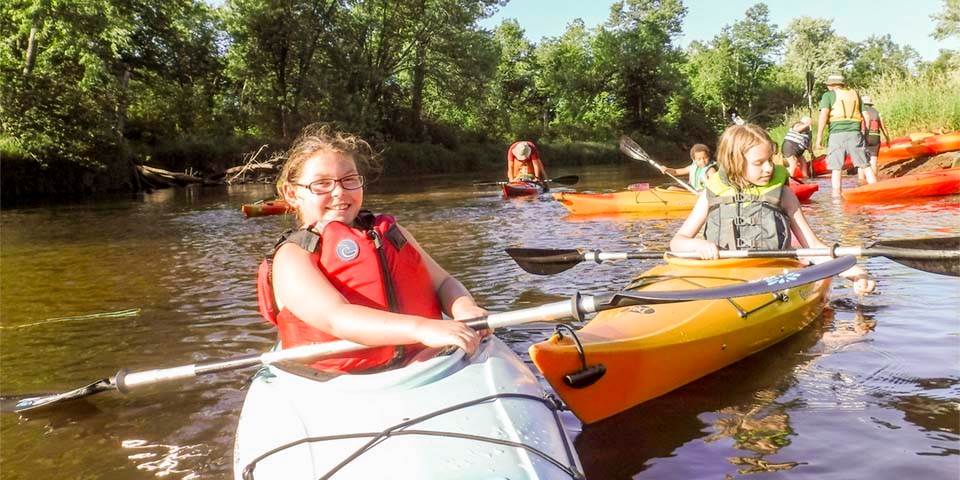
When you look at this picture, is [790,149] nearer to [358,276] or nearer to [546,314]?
[546,314]

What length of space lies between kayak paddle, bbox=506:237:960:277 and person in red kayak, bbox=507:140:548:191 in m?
9.72

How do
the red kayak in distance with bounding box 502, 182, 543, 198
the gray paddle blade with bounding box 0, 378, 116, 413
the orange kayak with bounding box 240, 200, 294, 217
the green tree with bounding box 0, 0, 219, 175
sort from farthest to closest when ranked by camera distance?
the green tree with bounding box 0, 0, 219, 175 < the red kayak in distance with bounding box 502, 182, 543, 198 < the orange kayak with bounding box 240, 200, 294, 217 < the gray paddle blade with bounding box 0, 378, 116, 413

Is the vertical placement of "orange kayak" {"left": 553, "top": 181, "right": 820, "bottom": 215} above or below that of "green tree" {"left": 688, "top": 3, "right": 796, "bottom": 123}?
below

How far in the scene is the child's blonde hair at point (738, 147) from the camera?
4.08 m

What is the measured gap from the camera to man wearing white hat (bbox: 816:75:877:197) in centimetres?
973

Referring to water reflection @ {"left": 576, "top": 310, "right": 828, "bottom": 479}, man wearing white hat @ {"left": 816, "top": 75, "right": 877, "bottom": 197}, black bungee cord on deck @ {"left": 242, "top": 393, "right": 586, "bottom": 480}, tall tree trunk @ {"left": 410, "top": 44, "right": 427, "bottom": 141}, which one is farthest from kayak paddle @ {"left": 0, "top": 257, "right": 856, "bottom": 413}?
tall tree trunk @ {"left": 410, "top": 44, "right": 427, "bottom": 141}

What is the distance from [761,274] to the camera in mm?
3904

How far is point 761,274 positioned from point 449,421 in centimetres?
249

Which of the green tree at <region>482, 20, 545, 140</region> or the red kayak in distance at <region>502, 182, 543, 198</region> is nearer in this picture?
the red kayak in distance at <region>502, 182, 543, 198</region>

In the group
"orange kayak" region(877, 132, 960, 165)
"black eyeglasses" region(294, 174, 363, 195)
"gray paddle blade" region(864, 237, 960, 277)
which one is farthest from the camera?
"orange kayak" region(877, 132, 960, 165)

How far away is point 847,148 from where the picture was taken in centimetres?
999

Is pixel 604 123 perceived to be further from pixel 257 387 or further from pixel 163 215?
pixel 257 387

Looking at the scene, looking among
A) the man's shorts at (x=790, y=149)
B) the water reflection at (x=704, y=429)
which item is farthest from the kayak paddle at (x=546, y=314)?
the man's shorts at (x=790, y=149)

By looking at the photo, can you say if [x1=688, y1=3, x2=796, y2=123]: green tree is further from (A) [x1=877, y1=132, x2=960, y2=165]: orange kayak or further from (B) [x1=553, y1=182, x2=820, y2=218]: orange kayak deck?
(B) [x1=553, y1=182, x2=820, y2=218]: orange kayak deck
